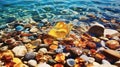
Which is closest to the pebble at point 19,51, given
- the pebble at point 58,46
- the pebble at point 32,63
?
the pebble at point 58,46

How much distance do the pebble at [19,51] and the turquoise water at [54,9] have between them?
184 centimetres

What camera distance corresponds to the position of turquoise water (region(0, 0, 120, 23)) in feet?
23.2

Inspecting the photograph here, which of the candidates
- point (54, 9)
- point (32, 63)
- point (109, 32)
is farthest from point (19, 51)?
point (54, 9)

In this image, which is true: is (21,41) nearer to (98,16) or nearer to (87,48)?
(87,48)

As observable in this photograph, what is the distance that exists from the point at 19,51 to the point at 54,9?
3.42 m

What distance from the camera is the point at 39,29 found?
6086 millimetres

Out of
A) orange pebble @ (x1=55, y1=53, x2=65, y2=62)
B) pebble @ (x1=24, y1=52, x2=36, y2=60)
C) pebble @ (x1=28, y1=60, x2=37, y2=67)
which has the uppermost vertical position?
pebble @ (x1=24, y1=52, x2=36, y2=60)

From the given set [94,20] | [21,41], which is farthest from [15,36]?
[94,20]

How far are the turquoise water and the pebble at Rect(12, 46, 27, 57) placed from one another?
72.6 inches

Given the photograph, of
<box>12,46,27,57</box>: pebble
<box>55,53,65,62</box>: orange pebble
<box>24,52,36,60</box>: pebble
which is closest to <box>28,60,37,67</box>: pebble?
<box>24,52,36,60</box>: pebble

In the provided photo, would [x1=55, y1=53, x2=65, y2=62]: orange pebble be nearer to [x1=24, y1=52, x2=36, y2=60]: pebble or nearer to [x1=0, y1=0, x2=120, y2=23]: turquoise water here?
[x1=24, y1=52, x2=36, y2=60]: pebble

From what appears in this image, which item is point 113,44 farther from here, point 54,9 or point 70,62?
point 54,9

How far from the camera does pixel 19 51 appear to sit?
4754 mm

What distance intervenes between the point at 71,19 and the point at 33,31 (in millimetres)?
1595
